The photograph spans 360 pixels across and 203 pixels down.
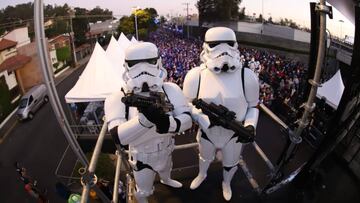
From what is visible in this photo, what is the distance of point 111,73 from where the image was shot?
1218 cm

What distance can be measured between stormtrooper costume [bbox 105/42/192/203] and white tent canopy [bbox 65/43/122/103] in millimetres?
7667

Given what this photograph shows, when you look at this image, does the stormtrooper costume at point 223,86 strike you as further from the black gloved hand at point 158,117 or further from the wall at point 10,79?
the wall at point 10,79

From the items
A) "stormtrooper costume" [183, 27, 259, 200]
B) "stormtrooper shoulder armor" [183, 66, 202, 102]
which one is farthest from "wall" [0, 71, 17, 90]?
"stormtrooper costume" [183, 27, 259, 200]

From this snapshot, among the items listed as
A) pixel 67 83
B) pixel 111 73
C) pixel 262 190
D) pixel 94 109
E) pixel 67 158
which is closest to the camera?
pixel 262 190

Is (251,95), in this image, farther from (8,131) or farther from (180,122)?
(8,131)

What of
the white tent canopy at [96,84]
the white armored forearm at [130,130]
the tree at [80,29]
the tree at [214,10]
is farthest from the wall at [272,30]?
the tree at [80,29]

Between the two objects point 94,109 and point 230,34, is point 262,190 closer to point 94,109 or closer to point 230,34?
point 230,34

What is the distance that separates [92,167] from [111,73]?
29.5 ft

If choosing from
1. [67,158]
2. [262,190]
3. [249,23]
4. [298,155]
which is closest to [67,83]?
[67,158]

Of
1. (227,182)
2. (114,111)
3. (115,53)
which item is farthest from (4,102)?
(227,182)

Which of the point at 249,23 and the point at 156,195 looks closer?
the point at 156,195

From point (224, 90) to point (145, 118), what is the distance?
133cm

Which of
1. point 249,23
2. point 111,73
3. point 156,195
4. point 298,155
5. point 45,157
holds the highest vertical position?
point 249,23

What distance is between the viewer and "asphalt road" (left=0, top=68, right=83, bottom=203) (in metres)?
11.5
